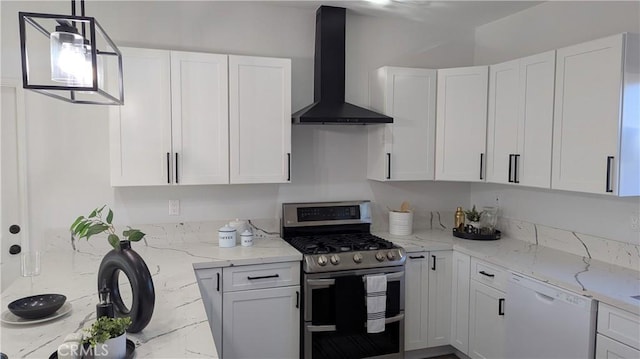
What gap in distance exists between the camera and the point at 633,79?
2.49 meters

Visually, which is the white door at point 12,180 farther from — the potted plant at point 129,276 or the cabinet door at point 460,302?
the cabinet door at point 460,302

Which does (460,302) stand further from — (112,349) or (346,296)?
(112,349)

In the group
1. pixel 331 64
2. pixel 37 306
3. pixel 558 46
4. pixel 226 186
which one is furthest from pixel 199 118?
pixel 558 46

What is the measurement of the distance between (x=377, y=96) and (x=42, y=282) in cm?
273

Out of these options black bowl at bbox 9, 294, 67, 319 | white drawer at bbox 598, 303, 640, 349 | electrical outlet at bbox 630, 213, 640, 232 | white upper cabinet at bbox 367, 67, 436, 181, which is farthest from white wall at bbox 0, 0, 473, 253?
white drawer at bbox 598, 303, 640, 349

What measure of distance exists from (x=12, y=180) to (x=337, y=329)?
2.50 m

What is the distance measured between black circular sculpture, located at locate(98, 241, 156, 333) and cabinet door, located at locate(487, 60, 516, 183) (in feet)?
8.80

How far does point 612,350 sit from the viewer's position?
87.0 inches

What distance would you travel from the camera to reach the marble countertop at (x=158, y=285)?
1.57 m

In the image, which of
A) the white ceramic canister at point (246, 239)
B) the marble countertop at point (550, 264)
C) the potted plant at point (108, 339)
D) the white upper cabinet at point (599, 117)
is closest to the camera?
the potted plant at point (108, 339)


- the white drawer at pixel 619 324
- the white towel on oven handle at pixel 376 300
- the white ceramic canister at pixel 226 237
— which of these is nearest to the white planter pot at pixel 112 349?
the white ceramic canister at pixel 226 237

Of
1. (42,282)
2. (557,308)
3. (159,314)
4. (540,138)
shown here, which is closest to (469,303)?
(557,308)

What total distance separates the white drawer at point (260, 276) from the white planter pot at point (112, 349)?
147 centimetres

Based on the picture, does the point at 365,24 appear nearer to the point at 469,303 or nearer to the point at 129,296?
the point at 469,303
